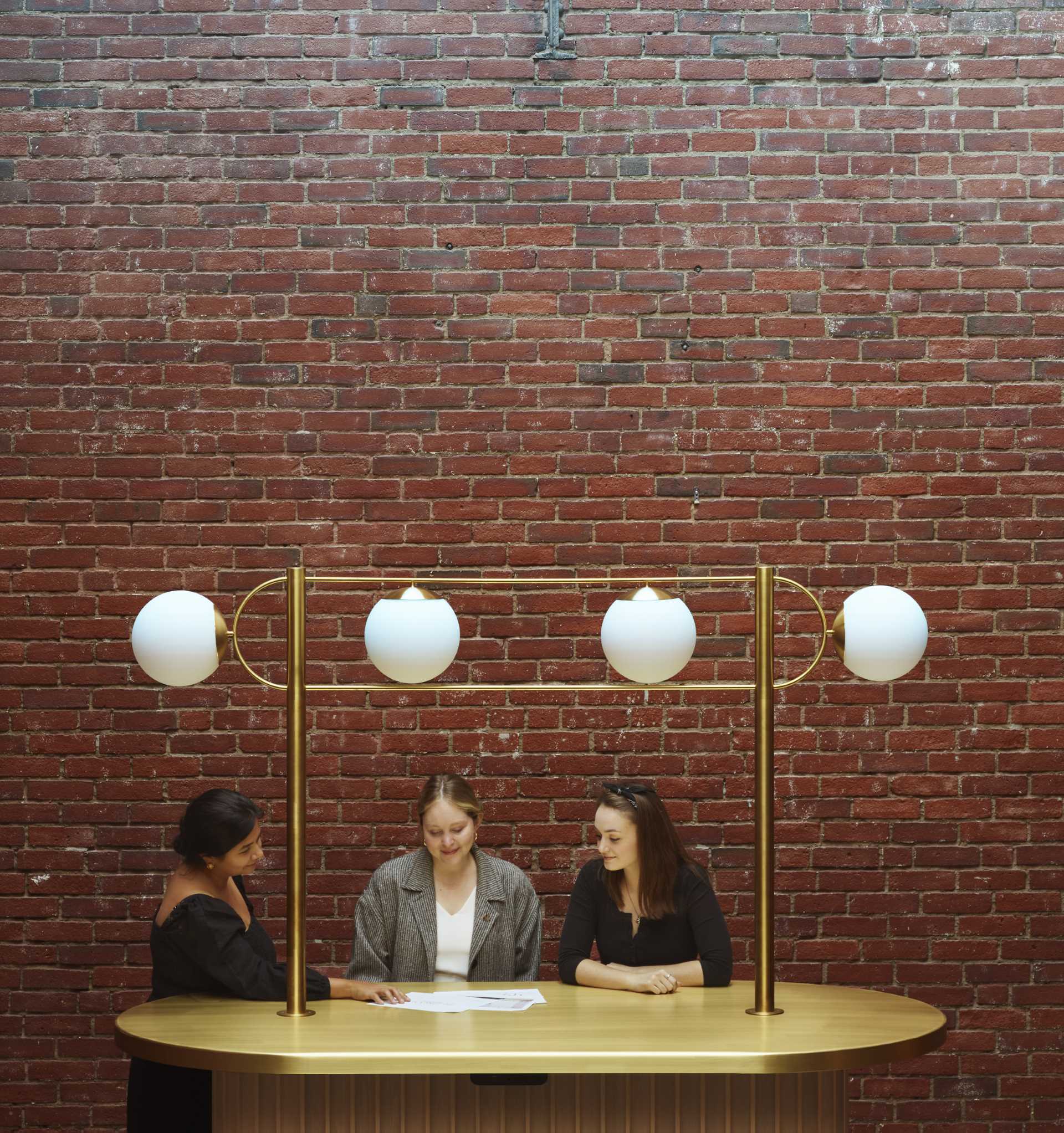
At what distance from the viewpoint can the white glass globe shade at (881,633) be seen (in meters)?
2.51

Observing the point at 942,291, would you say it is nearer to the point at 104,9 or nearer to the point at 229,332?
the point at 229,332

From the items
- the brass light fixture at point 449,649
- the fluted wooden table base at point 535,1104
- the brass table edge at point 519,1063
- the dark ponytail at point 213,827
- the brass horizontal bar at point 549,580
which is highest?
the brass horizontal bar at point 549,580

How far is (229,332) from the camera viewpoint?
152 inches

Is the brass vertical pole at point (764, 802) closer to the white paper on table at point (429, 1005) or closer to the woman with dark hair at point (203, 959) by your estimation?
the white paper on table at point (429, 1005)

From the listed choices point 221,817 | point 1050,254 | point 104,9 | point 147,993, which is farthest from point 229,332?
point 1050,254

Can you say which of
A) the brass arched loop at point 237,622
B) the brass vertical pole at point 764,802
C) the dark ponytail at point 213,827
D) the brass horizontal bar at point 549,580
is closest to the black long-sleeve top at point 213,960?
the dark ponytail at point 213,827

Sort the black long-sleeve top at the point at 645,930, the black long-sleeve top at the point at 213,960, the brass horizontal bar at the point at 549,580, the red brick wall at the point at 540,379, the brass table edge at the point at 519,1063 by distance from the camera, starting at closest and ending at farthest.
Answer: the brass table edge at the point at 519,1063, the black long-sleeve top at the point at 213,960, the brass horizontal bar at the point at 549,580, the black long-sleeve top at the point at 645,930, the red brick wall at the point at 540,379

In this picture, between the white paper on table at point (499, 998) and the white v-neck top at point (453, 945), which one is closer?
the white paper on table at point (499, 998)

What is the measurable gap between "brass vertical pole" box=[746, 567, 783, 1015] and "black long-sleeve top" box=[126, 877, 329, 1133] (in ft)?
3.03

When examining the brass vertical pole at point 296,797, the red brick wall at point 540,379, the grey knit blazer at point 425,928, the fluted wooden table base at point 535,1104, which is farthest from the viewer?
the red brick wall at point 540,379

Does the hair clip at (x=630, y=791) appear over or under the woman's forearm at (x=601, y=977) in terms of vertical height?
over

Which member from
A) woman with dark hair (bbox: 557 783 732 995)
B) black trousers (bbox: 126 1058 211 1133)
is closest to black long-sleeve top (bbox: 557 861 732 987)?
woman with dark hair (bbox: 557 783 732 995)

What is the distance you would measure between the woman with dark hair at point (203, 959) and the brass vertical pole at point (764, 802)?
77cm

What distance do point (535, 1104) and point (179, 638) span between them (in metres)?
1.14
